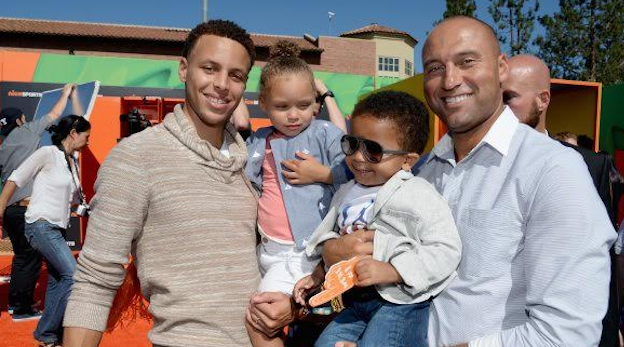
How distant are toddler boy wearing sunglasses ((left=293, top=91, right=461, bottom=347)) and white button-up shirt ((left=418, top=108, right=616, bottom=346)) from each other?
0.07 metres

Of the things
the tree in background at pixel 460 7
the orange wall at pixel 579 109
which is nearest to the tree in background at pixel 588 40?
the tree in background at pixel 460 7

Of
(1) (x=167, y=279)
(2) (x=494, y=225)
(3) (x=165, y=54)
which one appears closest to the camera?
(2) (x=494, y=225)

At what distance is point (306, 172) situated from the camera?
2.55m

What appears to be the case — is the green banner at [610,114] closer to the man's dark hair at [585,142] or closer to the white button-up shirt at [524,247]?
the man's dark hair at [585,142]

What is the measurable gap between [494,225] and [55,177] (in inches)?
211

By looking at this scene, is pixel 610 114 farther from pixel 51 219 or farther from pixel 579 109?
pixel 51 219

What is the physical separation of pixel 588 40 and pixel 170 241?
25939mm

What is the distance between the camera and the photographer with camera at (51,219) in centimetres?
542

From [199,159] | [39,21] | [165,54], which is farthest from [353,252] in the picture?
[39,21]

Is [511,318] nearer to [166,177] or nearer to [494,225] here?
[494,225]

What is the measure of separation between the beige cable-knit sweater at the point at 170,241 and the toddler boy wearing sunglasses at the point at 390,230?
1.24 feet

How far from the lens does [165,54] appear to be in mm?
32906

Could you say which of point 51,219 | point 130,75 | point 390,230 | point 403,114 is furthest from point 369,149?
point 130,75

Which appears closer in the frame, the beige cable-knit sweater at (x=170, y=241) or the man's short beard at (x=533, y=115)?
the beige cable-knit sweater at (x=170, y=241)
